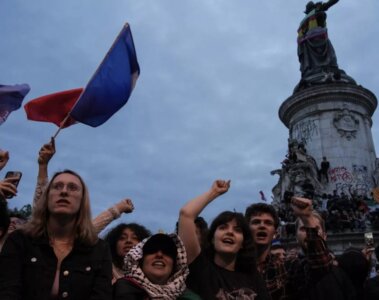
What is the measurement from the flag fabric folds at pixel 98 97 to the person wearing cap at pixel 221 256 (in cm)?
316

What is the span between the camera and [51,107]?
7.44m

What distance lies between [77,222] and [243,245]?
5.68ft

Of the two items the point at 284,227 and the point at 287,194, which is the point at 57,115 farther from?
the point at 287,194

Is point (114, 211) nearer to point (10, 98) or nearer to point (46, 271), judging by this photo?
point (46, 271)

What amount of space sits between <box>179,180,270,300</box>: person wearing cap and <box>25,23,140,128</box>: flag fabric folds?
124 inches

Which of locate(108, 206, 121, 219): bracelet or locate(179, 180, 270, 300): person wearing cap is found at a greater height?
locate(108, 206, 121, 219): bracelet

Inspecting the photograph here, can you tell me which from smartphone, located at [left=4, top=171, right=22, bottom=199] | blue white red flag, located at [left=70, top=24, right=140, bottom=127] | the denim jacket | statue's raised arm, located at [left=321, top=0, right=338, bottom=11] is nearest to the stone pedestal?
statue's raised arm, located at [left=321, top=0, right=338, bottom=11]

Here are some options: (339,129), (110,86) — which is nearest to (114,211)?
(110,86)

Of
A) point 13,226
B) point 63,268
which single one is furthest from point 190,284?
point 13,226

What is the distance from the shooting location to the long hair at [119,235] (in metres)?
5.29

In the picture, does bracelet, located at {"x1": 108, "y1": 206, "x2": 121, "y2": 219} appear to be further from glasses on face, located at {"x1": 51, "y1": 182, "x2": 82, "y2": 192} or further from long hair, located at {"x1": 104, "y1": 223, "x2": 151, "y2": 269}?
glasses on face, located at {"x1": 51, "y1": 182, "x2": 82, "y2": 192}

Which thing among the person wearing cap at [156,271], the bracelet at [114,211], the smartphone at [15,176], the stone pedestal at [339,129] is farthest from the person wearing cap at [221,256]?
the stone pedestal at [339,129]

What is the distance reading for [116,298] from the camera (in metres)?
3.75

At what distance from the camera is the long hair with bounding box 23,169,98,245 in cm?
370
